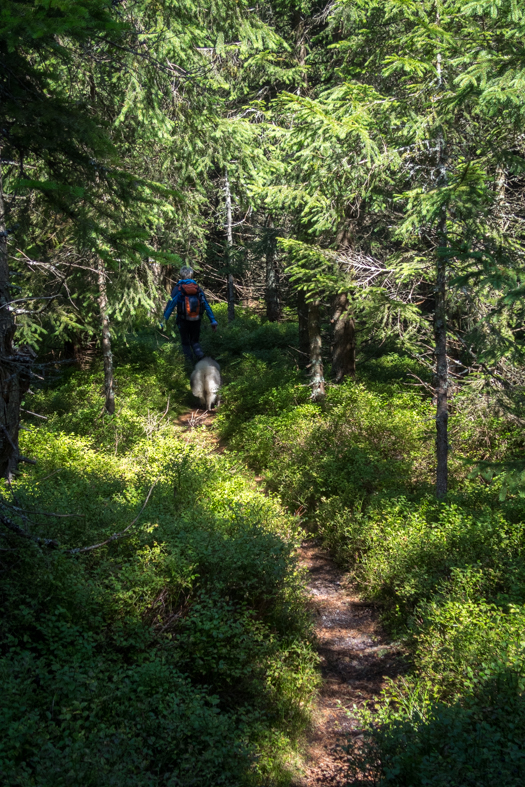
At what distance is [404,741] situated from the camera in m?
3.85

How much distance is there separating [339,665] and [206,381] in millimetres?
8280

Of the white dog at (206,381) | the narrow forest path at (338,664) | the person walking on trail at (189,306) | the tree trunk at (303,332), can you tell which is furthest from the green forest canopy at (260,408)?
the tree trunk at (303,332)

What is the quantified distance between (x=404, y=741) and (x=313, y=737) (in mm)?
1439

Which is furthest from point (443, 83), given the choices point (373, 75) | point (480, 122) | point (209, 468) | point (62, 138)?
point (209, 468)

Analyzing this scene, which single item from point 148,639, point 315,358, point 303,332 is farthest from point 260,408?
point 148,639

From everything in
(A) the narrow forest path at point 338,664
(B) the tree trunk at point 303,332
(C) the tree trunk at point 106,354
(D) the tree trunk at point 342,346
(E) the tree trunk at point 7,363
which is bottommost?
(A) the narrow forest path at point 338,664

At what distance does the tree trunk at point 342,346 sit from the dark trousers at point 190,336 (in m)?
3.52

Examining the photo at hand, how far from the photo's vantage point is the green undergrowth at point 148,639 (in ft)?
11.6

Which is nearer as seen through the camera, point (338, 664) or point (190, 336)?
point (338, 664)

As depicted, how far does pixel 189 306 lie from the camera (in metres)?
12.8

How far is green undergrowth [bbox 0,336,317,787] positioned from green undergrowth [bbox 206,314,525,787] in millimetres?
1001

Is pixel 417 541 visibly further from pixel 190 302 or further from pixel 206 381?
pixel 190 302

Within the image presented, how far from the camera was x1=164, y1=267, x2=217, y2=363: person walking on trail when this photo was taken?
12633 mm

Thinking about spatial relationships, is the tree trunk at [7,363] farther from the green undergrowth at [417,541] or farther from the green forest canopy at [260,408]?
the green undergrowth at [417,541]
